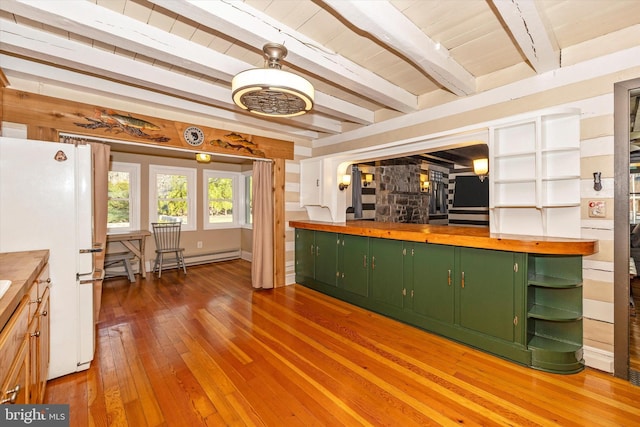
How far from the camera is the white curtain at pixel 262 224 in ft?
14.3

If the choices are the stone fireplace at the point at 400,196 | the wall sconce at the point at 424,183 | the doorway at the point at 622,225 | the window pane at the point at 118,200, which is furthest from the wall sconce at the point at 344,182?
the window pane at the point at 118,200

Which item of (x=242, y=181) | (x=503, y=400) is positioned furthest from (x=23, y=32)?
(x=242, y=181)

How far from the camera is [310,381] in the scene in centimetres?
212

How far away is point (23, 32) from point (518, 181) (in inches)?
157

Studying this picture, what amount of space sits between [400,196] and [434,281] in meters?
3.32

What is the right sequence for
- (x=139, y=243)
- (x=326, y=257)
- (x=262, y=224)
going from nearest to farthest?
(x=326, y=257), (x=262, y=224), (x=139, y=243)

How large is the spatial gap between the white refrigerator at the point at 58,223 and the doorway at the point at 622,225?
393cm

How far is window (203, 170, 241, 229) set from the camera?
20.4 ft

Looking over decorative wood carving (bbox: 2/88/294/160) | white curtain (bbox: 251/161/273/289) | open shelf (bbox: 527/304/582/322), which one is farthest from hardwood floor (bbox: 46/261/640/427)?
decorative wood carving (bbox: 2/88/294/160)

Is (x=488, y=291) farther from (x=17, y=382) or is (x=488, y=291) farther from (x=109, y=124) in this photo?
(x=109, y=124)

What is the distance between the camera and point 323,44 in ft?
7.55

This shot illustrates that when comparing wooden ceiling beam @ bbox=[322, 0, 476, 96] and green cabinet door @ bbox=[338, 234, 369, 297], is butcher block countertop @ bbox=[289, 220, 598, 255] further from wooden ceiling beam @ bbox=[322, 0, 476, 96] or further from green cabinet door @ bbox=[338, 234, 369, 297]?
wooden ceiling beam @ bbox=[322, 0, 476, 96]

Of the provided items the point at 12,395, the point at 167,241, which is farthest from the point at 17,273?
the point at 167,241

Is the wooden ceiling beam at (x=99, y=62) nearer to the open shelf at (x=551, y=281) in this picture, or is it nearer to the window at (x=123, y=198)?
the window at (x=123, y=198)
